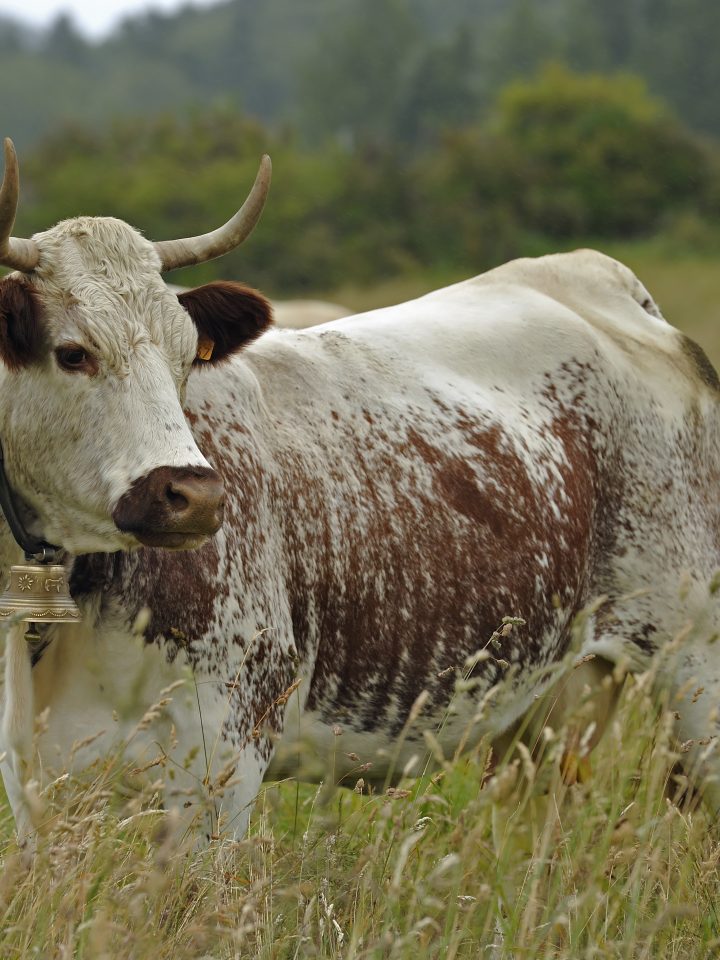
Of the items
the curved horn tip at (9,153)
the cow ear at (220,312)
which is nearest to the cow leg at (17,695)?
the cow ear at (220,312)

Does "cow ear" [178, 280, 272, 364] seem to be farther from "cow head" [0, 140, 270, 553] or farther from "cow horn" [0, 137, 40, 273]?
"cow horn" [0, 137, 40, 273]

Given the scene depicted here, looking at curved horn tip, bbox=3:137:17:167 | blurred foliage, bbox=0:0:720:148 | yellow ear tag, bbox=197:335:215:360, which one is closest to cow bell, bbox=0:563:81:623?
yellow ear tag, bbox=197:335:215:360

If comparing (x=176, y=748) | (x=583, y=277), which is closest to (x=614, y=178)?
(x=583, y=277)

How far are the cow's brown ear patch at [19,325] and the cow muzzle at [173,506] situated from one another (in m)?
0.45

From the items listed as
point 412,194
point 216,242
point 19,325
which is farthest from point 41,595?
point 412,194

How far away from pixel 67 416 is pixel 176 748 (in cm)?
89

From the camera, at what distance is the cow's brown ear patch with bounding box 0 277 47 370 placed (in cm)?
342

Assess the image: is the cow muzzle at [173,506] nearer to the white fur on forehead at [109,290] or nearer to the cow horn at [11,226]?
the white fur on forehead at [109,290]

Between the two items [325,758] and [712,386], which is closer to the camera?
[325,758]

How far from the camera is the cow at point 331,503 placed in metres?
3.46

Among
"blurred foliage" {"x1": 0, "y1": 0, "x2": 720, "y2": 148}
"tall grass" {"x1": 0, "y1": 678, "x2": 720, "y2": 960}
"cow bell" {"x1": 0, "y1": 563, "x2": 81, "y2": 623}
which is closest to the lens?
"tall grass" {"x1": 0, "y1": 678, "x2": 720, "y2": 960}

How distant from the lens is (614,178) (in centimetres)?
3825

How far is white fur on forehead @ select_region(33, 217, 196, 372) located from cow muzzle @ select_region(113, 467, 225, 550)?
34 centimetres

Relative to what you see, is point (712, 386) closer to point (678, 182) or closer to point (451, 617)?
point (451, 617)
